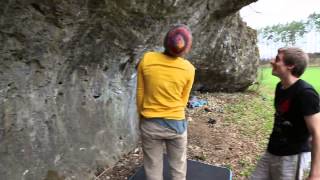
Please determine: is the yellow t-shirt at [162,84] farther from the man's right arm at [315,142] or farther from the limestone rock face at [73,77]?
the man's right arm at [315,142]

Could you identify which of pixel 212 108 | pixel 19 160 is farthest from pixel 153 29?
pixel 212 108

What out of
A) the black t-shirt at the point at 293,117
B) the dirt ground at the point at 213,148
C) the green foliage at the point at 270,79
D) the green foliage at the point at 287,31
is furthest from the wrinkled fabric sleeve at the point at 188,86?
the green foliage at the point at 287,31

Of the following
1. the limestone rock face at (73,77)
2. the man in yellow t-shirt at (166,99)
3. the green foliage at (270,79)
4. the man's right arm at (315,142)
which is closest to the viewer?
the man's right arm at (315,142)

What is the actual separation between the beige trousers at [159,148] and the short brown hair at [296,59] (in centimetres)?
138

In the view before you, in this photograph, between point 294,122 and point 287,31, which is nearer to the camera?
point 294,122

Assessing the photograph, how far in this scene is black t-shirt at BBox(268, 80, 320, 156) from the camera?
9.35 ft

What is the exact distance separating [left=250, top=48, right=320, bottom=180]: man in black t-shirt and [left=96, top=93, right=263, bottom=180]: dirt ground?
240 centimetres

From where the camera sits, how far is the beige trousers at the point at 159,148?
3926mm

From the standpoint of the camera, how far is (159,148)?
403 centimetres

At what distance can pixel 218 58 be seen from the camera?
1066 cm

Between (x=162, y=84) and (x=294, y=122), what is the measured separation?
127 cm

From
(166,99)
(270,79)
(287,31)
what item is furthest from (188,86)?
(287,31)

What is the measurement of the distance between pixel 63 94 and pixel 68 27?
2.71 feet

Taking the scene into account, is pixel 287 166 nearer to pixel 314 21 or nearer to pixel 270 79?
pixel 270 79
